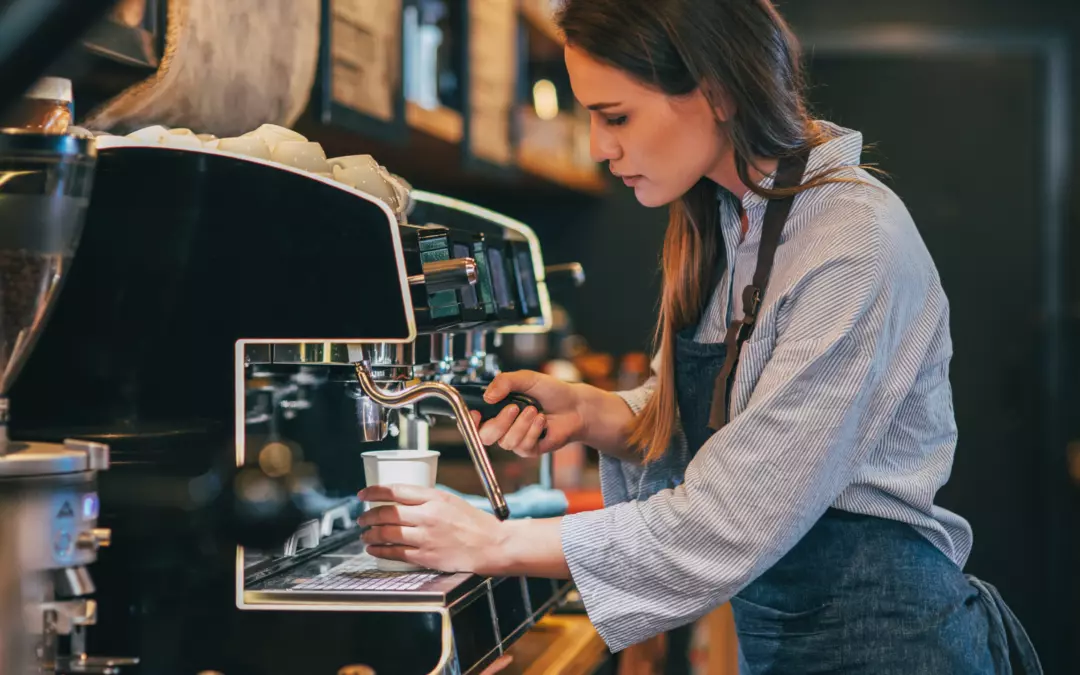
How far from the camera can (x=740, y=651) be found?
4.67 feet

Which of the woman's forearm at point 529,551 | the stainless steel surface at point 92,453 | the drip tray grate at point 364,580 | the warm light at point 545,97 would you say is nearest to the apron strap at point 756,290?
the woman's forearm at point 529,551

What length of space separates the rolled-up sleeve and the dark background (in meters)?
2.89

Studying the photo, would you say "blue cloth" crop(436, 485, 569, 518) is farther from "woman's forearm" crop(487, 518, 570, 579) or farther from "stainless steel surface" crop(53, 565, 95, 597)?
"stainless steel surface" crop(53, 565, 95, 597)

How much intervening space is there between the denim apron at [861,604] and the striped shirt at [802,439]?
0.03 meters

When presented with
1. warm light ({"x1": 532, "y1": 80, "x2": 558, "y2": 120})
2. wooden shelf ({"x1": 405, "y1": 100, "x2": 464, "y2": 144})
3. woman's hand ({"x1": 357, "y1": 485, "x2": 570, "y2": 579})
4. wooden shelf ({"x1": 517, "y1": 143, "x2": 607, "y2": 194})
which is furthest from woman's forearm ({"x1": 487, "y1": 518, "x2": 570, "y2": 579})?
warm light ({"x1": 532, "y1": 80, "x2": 558, "y2": 120})

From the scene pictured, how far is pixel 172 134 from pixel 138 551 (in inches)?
15.1

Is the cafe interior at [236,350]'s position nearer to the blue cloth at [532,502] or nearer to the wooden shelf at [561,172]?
the blue cloth at [532,502]

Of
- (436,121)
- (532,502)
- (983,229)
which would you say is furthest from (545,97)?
(532,502)

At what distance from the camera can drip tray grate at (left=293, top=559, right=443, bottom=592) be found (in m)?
1.14

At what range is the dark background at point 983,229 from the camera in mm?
4012

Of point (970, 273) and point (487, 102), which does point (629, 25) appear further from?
point (970, 273)

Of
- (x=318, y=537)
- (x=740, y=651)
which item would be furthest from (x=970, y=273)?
(x=318, y=537)

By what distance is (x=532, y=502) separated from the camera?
170 centimetres

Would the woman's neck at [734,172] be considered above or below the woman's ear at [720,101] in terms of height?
below
